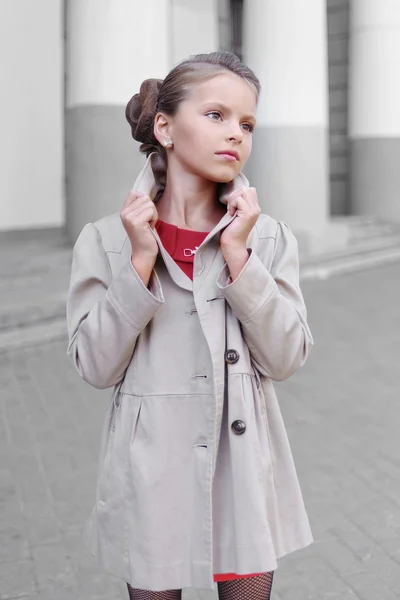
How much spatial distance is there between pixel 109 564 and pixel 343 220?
991cm

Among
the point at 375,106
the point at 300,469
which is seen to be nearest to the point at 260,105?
the point at 375,106

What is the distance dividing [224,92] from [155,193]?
32 cm

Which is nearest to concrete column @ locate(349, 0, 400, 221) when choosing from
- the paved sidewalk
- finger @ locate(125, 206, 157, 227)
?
the paved sidewalk

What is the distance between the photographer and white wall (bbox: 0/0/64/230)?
29.3 ft

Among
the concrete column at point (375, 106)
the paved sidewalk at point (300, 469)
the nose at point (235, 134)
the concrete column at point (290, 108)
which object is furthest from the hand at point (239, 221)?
the concrete column at point (375, 106)

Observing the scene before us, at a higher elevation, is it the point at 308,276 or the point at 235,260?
the point at 235,260

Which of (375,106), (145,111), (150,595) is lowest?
(150,595)

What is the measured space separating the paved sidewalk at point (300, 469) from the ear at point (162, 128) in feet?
6.27

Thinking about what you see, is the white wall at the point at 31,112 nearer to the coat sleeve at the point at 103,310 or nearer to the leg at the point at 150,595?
the coat sleeve at the point at 103,310

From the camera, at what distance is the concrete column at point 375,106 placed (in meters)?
11.3

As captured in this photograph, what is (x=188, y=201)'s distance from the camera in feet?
6.50

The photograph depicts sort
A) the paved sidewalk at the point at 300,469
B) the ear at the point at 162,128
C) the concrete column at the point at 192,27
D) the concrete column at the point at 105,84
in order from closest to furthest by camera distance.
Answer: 1. the ear at the point at 162,128
2. the paved sidewalk at the point at 300,469
3. the concrete column at the point at 105,84
4. the concrete column at the point at 192,27

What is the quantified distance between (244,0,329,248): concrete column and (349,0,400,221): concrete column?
221 cm

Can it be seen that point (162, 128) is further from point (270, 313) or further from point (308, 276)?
point (308, 276)
